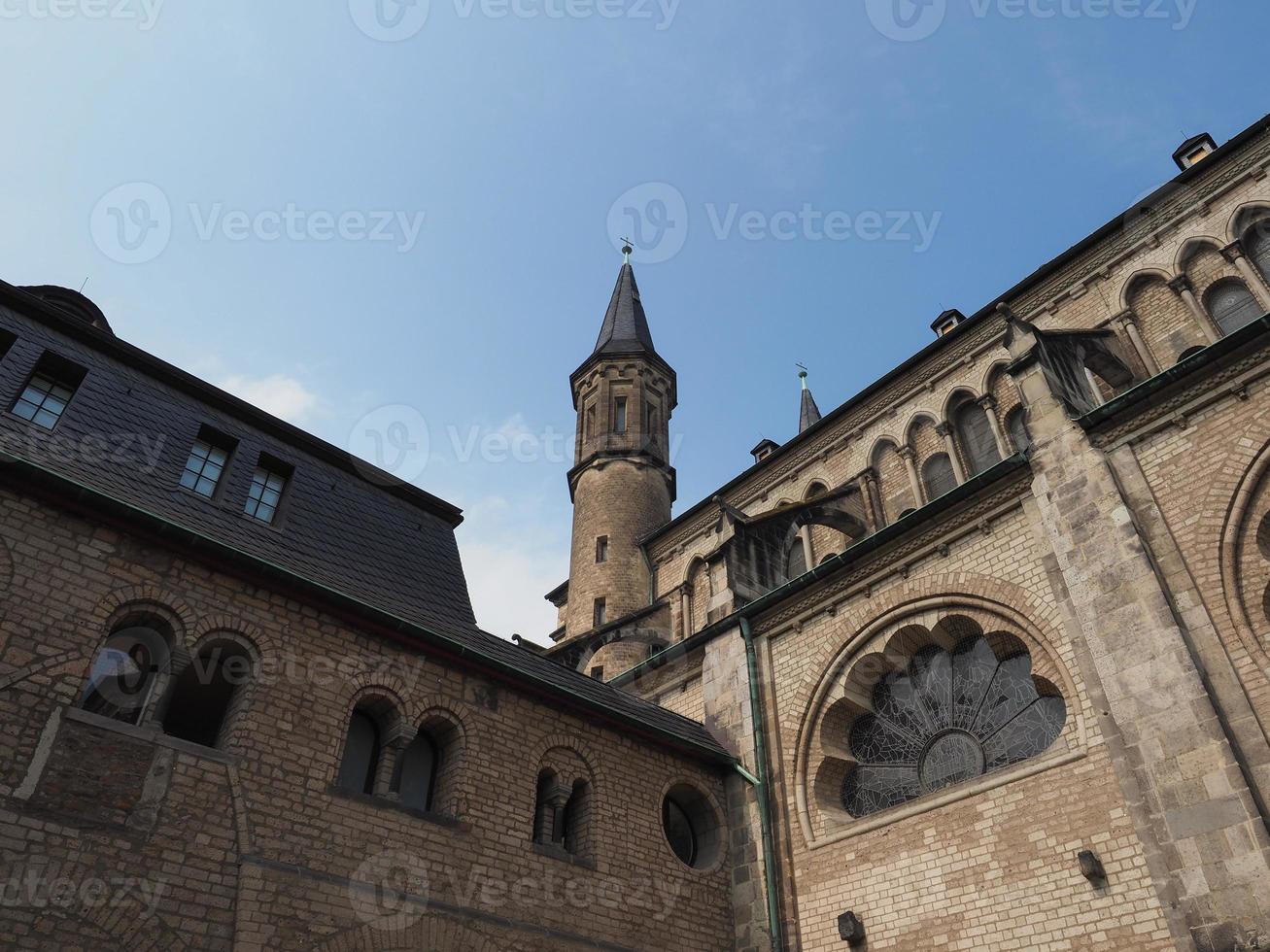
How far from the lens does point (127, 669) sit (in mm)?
8516

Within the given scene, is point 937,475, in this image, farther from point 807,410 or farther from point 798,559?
point 807,410

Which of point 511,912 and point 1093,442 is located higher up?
point 1093,442

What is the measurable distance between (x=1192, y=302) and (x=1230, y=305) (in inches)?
21.2

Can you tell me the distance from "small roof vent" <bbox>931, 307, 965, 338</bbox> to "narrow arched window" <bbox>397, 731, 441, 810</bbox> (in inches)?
629

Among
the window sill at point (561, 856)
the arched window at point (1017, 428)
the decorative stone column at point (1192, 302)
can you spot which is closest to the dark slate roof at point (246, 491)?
the window sill at point (561, 856)

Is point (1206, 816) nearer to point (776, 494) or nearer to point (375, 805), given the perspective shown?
point (375, 805)

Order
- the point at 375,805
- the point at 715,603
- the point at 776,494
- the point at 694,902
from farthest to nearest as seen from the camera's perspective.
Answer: the point at 776,494, the point at 715,603, the point at 694,902, the point at 375,805

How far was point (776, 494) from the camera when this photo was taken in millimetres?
21547

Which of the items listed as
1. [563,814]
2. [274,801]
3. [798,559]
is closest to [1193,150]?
[798,559]

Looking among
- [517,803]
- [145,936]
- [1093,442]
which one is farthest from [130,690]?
[1093,442]

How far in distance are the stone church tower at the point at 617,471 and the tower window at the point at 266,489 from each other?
11.1 meters

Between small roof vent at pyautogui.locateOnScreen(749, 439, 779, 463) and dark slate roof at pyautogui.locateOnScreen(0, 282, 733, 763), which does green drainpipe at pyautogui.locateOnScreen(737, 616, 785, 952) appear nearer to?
dark slate roof at pyautogui.locateOnScreen(0, 282, 733, 763)

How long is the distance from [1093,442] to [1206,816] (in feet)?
14.2

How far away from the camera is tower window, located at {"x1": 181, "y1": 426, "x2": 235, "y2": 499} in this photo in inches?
424
